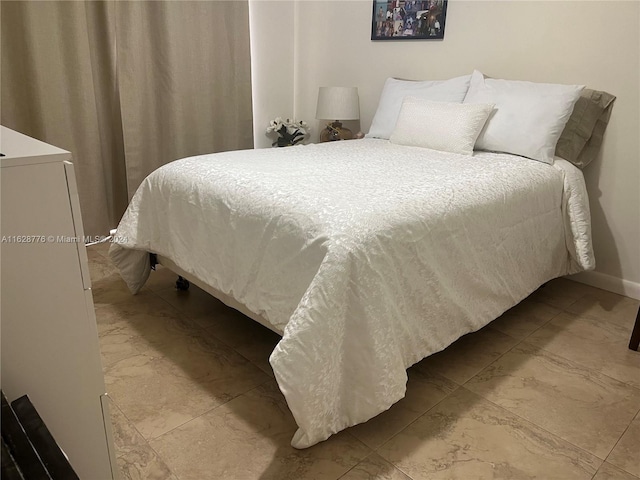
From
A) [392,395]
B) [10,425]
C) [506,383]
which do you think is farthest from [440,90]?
[10,425]

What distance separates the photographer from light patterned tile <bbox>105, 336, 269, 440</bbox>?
5.20 ft

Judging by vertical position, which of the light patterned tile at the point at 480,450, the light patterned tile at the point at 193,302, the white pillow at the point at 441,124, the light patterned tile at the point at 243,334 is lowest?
the light patterned tile at the point at 193,302

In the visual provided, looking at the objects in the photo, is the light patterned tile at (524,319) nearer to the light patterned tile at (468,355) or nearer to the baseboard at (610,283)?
the light patterned tile at (468,355)

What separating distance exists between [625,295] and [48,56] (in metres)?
3.41

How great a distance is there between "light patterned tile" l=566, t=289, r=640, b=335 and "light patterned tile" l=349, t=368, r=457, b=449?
1.04m

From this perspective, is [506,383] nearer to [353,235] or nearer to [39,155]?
[353,235]

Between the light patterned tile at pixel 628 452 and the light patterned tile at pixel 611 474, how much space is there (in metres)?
0.02

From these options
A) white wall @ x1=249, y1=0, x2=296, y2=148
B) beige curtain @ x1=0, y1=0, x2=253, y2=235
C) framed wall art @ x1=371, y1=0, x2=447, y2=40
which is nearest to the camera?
beige curtain @ x1=0, y1=0, x2=253, y2=235

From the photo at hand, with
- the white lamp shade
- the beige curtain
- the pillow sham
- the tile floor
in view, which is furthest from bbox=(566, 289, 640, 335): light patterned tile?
the beige curtain

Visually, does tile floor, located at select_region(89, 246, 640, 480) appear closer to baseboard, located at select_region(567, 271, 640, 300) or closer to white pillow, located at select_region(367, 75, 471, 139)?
baseboard, located at select_region(567, 271, 640, 300)

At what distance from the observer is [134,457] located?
1400 mm

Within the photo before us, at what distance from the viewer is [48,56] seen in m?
2.64

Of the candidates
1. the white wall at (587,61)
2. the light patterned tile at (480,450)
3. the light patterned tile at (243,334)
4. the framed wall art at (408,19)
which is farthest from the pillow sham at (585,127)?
the light patterned tile at (243,334)

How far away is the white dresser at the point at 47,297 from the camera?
2.97 feet
